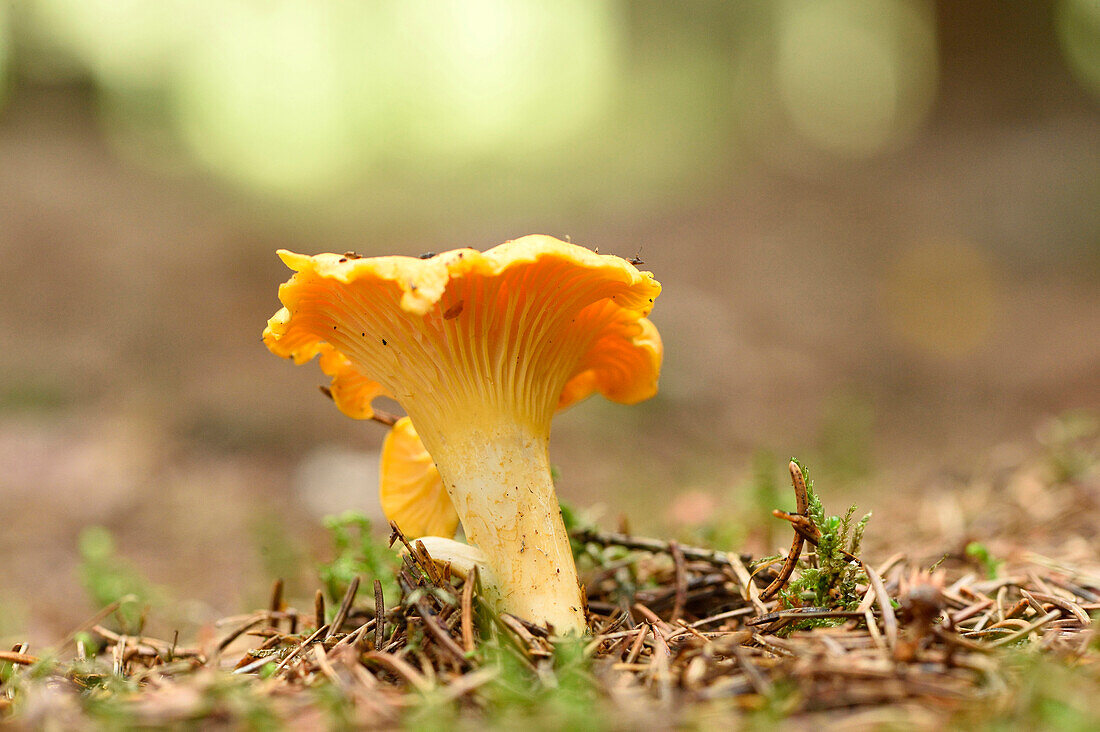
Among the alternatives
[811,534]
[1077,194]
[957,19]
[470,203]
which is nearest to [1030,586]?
[811,534]

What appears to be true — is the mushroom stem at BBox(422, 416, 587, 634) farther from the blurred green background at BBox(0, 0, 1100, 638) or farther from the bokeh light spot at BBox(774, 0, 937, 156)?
the bokeh light spot at BBox(774, 0, 937, 156)

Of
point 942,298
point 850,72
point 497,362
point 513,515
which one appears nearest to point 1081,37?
point 942,298

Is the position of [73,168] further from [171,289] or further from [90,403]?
[90,403]

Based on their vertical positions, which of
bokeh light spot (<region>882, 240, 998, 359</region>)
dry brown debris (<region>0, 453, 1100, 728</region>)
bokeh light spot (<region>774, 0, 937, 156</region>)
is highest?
bokeh light spot (<region>774, 0, 937, 156</region>)

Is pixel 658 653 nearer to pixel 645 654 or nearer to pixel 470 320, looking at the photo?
pixel 645 654

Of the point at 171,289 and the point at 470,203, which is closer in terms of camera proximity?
the point at 171,289

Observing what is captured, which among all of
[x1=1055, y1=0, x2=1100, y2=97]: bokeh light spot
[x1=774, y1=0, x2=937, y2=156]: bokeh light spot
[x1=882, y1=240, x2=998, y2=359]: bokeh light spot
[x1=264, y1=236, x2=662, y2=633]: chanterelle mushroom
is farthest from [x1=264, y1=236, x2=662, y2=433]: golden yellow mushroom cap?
[x1=774, y1=0, x2=937, y2=156]: bokeh light spot
